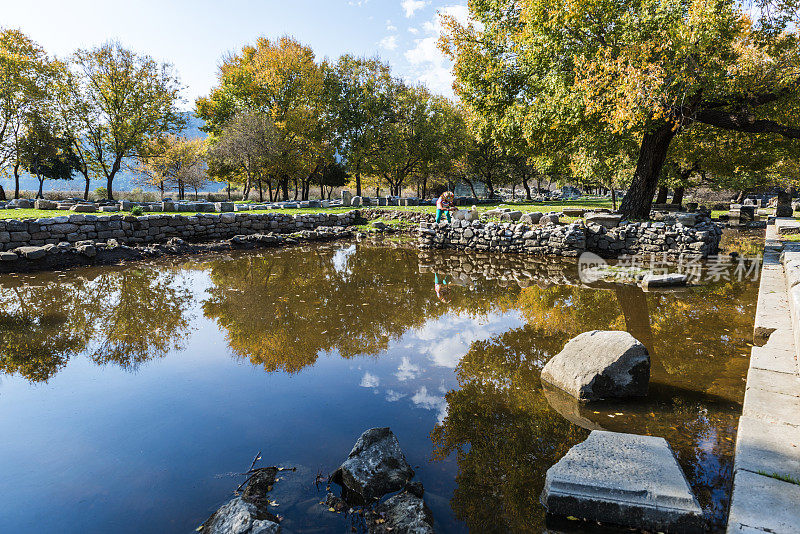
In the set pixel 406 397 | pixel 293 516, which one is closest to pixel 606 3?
pixel 406 397

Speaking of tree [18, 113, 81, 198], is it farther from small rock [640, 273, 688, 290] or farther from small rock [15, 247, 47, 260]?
small rock [640, 273, 688, 290]

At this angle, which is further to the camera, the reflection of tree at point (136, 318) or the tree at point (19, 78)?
the tree at point (19, 78)

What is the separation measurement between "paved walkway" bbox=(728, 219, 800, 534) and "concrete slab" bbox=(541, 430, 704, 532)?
0.90 feet

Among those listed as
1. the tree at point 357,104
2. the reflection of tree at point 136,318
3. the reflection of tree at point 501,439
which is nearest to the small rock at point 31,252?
the reflection of tree at point 136,318

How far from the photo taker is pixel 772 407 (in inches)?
145

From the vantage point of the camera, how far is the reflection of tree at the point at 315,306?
20.5ft

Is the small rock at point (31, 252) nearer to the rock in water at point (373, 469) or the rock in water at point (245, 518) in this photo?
the rock in water at point (245, 518)

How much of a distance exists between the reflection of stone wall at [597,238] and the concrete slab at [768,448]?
1080cm

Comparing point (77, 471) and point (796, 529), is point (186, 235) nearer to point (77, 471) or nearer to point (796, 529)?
point (77, 471)

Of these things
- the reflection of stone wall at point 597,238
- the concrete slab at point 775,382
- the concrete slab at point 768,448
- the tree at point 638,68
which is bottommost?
the concrete slab at point 768,448

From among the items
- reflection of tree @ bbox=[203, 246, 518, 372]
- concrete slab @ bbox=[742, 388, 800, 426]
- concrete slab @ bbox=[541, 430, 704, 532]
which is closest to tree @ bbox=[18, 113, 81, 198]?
reflection of tree @ bbox=[203, 246, 518, 372]

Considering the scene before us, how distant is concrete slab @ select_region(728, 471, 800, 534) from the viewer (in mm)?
2342

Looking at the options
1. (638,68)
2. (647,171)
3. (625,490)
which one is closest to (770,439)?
(625,490)

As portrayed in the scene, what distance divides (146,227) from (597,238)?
16.3 metres
